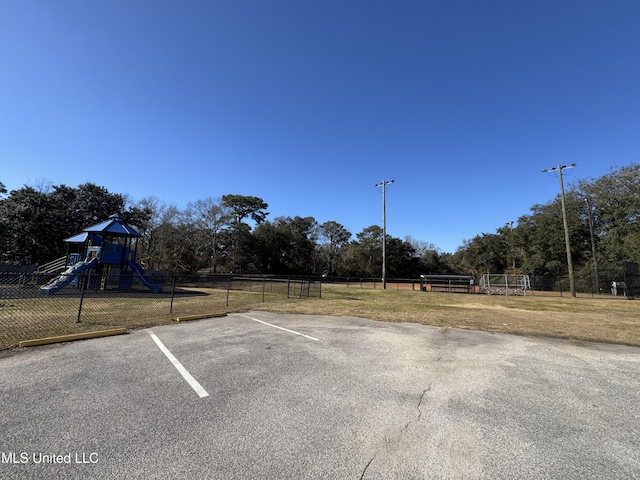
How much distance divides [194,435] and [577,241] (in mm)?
51643

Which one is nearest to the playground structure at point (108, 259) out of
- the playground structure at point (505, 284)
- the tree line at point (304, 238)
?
the tree line at point (304, 238)

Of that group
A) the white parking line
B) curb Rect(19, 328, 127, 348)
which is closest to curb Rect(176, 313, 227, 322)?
curb Rect(19, 328, 127, 348)

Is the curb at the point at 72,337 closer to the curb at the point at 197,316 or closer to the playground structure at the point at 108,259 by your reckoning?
the curb at the point at 197,316

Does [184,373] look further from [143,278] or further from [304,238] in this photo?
[304,238]

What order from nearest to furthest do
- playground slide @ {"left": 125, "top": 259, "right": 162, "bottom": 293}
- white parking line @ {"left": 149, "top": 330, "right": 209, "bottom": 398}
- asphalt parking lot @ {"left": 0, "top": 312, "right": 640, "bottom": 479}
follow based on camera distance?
1. asphalt parking lot @ {"left": 0, "top": 312, "right": 640, "bottom": 479}
2. white parking line @ {"left": 149, "top": 330, "right": 209, "bottom": 398}
3. playground slide @ {"left": 125, "top": 259, "right": 162, "bottom": 293}

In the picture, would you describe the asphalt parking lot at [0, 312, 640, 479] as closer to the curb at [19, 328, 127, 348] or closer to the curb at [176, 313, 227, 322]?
the curb at [19, 328, 127, 348]

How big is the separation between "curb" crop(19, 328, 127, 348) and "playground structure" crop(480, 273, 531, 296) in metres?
30.4

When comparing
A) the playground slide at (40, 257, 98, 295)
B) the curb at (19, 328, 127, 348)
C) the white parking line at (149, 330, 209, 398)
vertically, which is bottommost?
the white parking line at (149, 330, 209, 398)

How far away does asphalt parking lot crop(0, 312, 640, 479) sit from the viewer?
2461 mm

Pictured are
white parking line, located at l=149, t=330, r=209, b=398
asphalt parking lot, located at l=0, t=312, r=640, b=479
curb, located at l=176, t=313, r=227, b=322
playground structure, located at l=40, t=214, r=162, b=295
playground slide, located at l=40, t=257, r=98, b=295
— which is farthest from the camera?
playground structure, located at l=40, t=214, r=162, b=295

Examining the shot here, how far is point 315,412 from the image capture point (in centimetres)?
341

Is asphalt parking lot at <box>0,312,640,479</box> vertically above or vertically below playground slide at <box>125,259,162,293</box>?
below

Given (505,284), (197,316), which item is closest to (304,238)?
(505,284)

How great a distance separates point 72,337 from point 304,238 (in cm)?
5478
